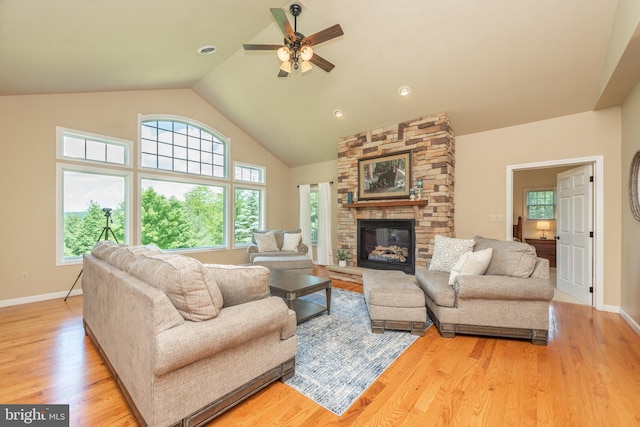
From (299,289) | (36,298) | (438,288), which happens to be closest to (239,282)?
(299,289)

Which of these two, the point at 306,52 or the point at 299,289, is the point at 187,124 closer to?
the point at 306,52

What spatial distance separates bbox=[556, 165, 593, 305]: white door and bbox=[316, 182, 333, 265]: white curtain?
422 centimetres

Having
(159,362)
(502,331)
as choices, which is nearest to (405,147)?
(502,331)

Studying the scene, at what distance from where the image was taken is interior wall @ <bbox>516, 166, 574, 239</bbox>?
6.42 metres

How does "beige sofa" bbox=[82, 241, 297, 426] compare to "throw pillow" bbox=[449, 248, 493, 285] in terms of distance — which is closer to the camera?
"beige sofa" bbox=[82, 241, 297, 426]

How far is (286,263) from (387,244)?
1932mm

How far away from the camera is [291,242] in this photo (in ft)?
18.1

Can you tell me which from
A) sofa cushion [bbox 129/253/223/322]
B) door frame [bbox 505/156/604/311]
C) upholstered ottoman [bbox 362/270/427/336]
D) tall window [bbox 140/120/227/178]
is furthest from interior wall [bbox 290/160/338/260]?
sofa cushion [bbox 129/253/223/322]

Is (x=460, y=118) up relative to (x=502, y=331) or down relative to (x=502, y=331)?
up

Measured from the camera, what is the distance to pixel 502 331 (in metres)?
2.58

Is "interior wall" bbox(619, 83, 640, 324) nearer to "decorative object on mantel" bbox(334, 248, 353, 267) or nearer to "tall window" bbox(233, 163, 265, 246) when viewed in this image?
"decorative object on mantel" bbox(334, 248, 353, 267)

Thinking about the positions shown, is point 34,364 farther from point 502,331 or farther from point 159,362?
point 502,331

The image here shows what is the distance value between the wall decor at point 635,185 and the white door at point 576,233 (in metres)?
0.73

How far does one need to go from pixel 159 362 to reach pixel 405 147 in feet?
14.6
